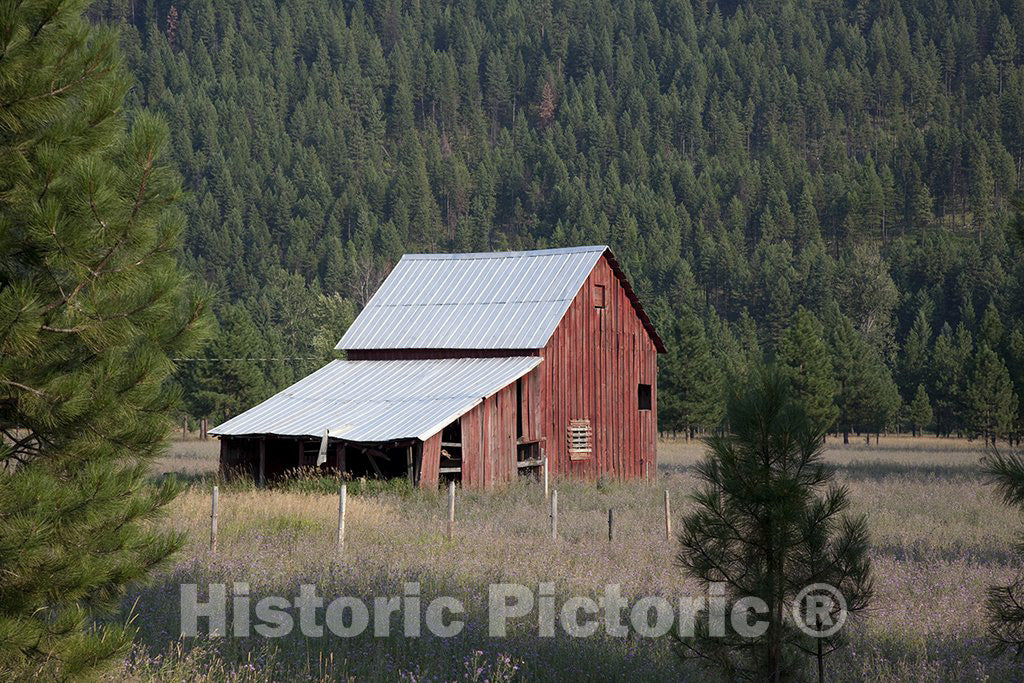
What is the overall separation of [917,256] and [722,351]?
5415cm

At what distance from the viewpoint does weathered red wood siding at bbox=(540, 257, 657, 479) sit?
30547 millimetres

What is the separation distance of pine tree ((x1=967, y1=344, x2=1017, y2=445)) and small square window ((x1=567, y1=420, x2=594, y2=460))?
2917 cm

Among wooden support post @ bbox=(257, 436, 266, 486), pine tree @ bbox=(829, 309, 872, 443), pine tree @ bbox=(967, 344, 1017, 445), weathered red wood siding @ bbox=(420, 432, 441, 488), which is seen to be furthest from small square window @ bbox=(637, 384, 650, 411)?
pine tree @ bbox=(829, 309, 872, 443)

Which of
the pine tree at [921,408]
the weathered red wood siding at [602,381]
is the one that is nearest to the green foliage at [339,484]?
the weathered red wood siding at [602,381]

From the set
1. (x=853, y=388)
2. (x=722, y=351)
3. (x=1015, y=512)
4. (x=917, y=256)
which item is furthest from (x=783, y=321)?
(x=1015, y=512)

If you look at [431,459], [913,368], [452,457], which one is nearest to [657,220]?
[913,368]

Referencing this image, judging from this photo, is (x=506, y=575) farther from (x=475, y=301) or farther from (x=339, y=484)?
(x=475, y=301)

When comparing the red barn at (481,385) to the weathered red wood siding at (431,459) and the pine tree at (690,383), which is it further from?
the pine tree at (690,383)

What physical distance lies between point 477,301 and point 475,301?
68 millimetres

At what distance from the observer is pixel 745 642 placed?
7.68 meters

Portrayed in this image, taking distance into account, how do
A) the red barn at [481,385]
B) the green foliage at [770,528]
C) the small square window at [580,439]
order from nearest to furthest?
the green foliage at [770,528]
the red barn at [481,385]
the small square window at [580,439]

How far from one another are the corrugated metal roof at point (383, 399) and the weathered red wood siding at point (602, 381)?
1387 mm

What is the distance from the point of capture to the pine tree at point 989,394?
5281 centimetres

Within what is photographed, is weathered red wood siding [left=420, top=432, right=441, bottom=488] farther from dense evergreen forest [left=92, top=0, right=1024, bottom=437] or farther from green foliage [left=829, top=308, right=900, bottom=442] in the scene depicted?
green foliage [left=829, top=308, right=900, bottom=442]
